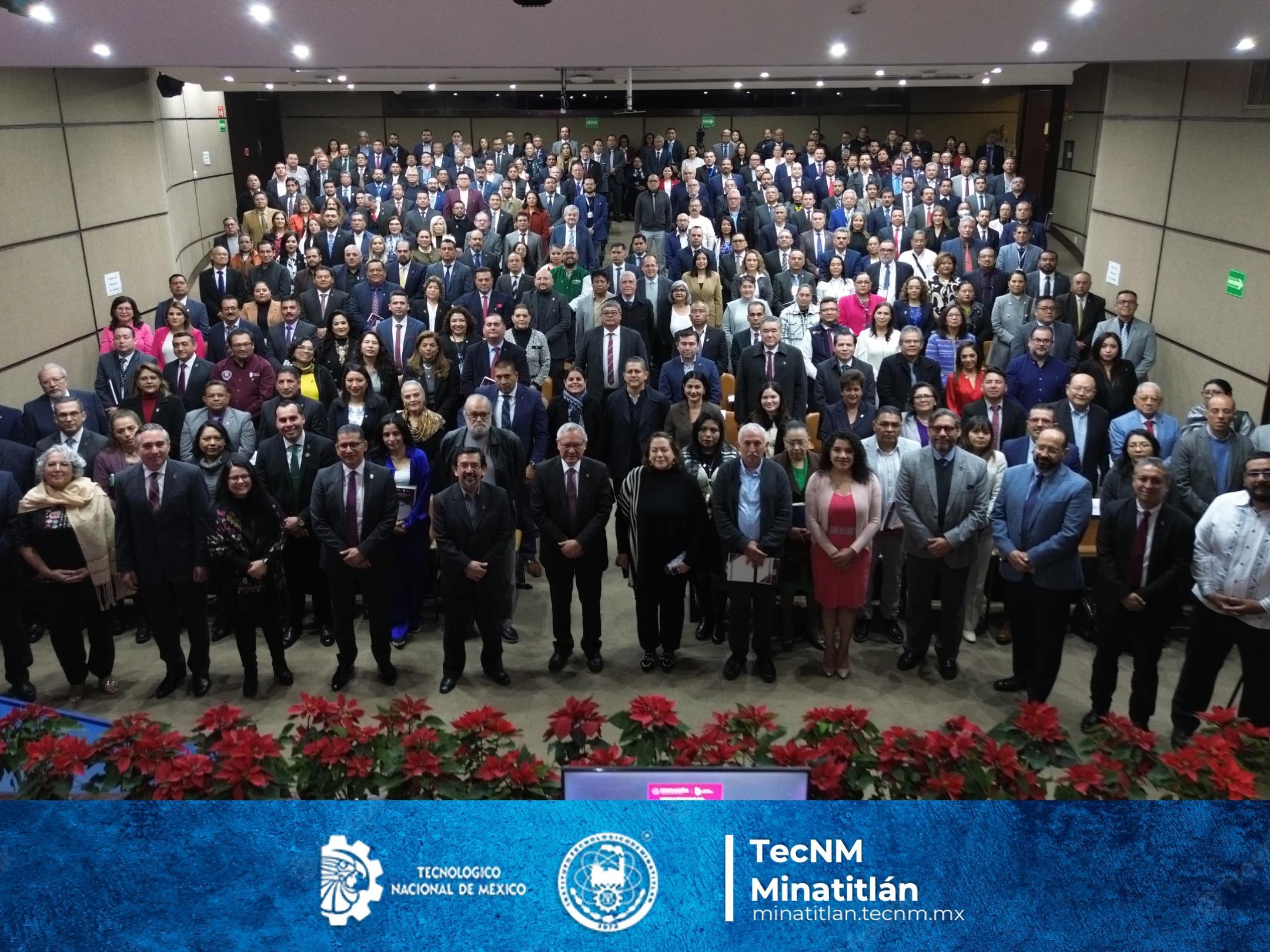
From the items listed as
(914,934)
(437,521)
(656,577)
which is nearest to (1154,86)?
(656,577)

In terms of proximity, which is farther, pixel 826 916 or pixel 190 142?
pixel 190 142

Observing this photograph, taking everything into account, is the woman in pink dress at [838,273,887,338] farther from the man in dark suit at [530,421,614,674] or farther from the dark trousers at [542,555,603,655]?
the dark trousers at [542,555,603,655]

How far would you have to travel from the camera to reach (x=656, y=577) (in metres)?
5.33

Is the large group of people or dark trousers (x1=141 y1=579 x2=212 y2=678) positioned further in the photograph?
dark trousers (x1=141 y1=579 x2=212 y2=678)

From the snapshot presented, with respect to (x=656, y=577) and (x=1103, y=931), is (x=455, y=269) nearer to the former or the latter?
(x=656, y=577)

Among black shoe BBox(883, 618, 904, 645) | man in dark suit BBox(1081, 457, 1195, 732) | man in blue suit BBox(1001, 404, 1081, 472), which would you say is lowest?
black shoe BBox(883, 618, 904, 645)

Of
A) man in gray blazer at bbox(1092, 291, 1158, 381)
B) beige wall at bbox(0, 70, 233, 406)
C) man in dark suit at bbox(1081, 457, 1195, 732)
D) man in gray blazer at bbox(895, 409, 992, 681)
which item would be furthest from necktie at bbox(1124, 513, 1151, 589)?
beige wall at bbox(0, 70, 233, 406)

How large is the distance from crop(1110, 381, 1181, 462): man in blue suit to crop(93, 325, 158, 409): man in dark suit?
6.48 metres

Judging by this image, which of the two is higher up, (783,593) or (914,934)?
(914,934)

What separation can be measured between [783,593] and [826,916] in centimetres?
356

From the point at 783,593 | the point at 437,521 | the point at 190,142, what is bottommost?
the point at 783,593

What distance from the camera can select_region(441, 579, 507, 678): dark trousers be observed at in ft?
17.0

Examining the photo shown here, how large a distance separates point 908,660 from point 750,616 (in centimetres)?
93

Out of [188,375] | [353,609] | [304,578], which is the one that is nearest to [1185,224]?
[353,609]
